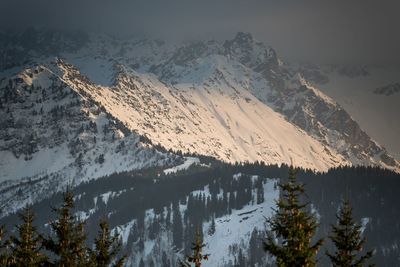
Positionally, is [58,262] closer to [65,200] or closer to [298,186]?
[65,200]

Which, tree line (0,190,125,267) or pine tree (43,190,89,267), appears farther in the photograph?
tree line (0,190,125,267)

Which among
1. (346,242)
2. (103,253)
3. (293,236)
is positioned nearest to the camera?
(293,236)

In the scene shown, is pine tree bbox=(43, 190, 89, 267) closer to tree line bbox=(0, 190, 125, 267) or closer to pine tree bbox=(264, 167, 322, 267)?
tree line bbox=(0, 190, 125, 267)

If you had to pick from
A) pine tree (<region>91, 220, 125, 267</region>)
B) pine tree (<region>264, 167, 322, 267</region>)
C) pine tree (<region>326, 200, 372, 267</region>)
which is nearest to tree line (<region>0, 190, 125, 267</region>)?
pine tree (<region>91, 220, 125, 267</region>)

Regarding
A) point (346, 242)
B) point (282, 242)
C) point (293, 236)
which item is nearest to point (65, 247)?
point (282, 242)

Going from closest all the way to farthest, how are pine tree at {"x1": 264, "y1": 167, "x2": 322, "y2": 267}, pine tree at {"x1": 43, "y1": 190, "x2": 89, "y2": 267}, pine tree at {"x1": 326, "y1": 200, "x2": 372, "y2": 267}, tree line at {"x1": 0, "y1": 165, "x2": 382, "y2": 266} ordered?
1. pine tree at {"x1": 264, "y1": 167, "x2": 322, "y2": 267}
2. tree line at {"x1": 0, "y1": 165, "x2": 382, "y2": 266}
3. pine tree at {"x1": 326, "y1": 200, "x2": 372, "y2": 267}
4. pine tree at {"x1": 43, "y1": 190, "x2": 89, "y2": 267}

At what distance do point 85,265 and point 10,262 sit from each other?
716cm

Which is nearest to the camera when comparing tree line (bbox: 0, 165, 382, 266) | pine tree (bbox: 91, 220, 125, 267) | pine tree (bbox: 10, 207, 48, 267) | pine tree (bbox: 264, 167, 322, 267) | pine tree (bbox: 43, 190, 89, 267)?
pine tree (bbox: 264, 167, 322, 267)

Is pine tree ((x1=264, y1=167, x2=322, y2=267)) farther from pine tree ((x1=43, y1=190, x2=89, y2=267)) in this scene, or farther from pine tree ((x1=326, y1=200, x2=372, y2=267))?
pine tree ((x1=43, y1=190, x2=89, y2=267))

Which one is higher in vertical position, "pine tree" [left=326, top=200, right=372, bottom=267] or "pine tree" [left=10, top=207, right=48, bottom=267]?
"pine tree" [left=326, top=200, right=372, bottom=267]

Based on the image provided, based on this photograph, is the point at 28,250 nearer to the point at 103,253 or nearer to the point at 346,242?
the point at 103,253

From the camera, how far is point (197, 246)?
2047 inches

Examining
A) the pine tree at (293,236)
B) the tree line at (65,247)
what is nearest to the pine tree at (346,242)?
the pine tree at (293,236)

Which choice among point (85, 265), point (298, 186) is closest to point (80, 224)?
point (85, 265)
